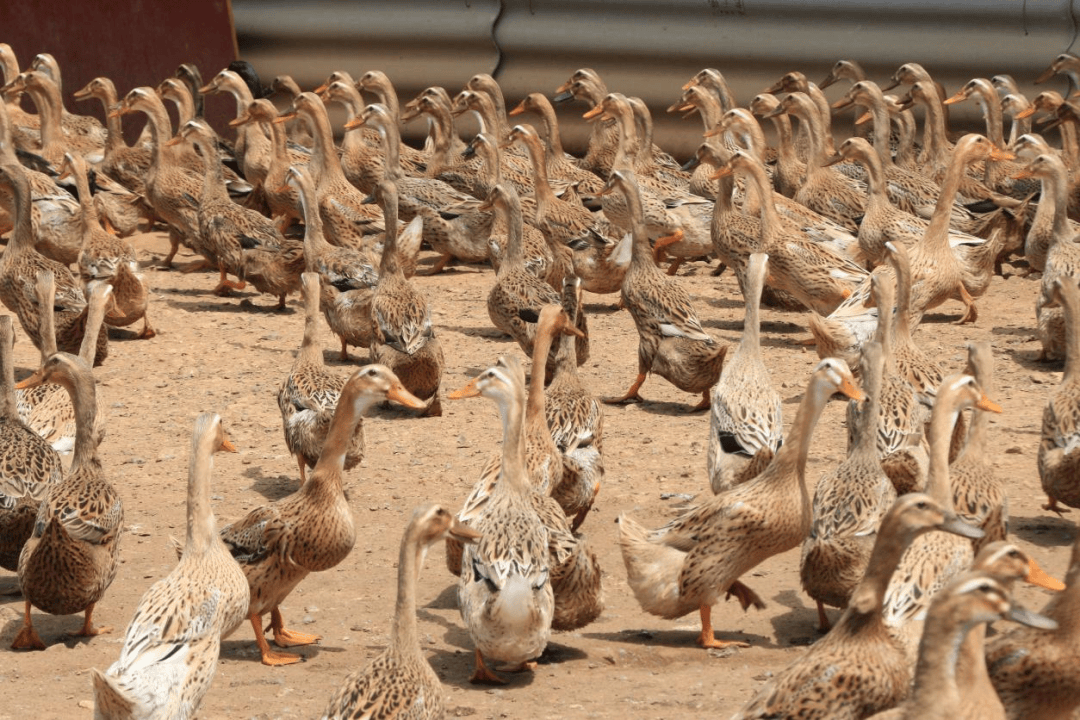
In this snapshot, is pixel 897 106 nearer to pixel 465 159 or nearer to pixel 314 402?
pixel 465 159

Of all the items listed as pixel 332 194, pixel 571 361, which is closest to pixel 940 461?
pixel 571 361

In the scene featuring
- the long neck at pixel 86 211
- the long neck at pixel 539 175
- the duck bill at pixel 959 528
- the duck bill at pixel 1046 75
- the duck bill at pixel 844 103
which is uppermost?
the duck bill at pixel 1046 75

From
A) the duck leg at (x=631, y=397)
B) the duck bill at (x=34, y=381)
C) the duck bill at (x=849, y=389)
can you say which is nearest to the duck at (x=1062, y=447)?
the duck bill at (x=849, y=389)

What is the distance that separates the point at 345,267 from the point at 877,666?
6481 mm

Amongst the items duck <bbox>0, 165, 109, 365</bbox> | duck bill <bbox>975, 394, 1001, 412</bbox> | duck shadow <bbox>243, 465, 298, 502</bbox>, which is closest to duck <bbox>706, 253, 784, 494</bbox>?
duck bill <bbox>975, 394, 1001, 412</bbox>

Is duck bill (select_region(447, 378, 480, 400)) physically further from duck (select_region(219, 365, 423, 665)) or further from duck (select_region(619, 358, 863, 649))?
duck (select_region(619, 358, 863, 649))

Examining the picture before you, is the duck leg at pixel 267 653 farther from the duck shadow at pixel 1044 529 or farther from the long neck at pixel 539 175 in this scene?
the long neck at pixel 539 175

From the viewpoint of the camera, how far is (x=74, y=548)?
677 cm

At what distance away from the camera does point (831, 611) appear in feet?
23.4

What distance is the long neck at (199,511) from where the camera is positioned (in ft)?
20.9

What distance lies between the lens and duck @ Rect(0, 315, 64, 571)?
7.37 metres

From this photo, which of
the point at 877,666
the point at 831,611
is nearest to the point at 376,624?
the point at 831,611

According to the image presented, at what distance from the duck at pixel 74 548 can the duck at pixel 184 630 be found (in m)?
0.61

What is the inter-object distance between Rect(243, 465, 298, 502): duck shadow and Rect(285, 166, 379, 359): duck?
1543 millimetres
